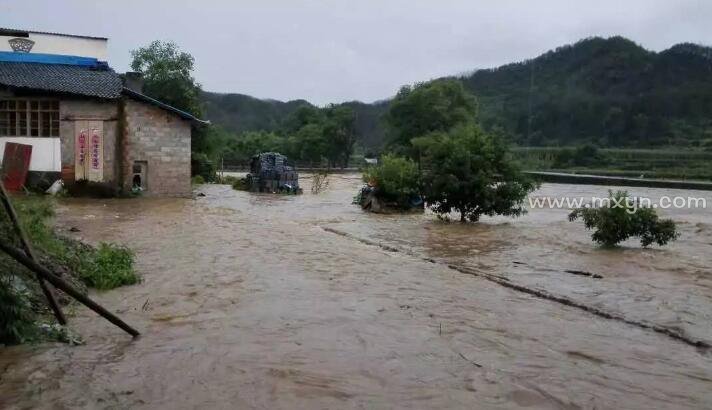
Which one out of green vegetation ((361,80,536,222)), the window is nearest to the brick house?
the window

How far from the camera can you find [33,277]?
21.2ft

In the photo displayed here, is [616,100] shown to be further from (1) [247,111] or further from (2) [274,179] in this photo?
(1) [247,111]

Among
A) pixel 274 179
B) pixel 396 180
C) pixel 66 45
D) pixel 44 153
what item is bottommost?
pixel 274 179

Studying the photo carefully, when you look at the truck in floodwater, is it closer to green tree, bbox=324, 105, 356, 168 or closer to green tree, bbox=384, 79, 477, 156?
green tree, bbox=384, 79, 477, 156

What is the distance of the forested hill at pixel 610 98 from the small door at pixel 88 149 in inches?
1689

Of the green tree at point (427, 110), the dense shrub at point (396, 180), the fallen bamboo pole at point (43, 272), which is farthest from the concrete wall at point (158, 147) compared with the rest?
the green tree at point (427, 110)

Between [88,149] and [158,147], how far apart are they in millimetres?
2346

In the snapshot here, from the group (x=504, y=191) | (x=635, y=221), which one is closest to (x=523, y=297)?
(x=635, y=221)

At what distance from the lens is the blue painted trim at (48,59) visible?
2364 centimetres

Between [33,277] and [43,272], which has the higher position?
[43,272]

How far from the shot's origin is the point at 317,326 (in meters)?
6.53

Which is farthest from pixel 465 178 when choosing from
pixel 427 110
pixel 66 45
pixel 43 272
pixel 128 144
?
pixel 427 110

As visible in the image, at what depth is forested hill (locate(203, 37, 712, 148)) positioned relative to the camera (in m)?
66.0

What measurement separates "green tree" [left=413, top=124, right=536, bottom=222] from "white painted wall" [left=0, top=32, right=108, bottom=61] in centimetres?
1569
